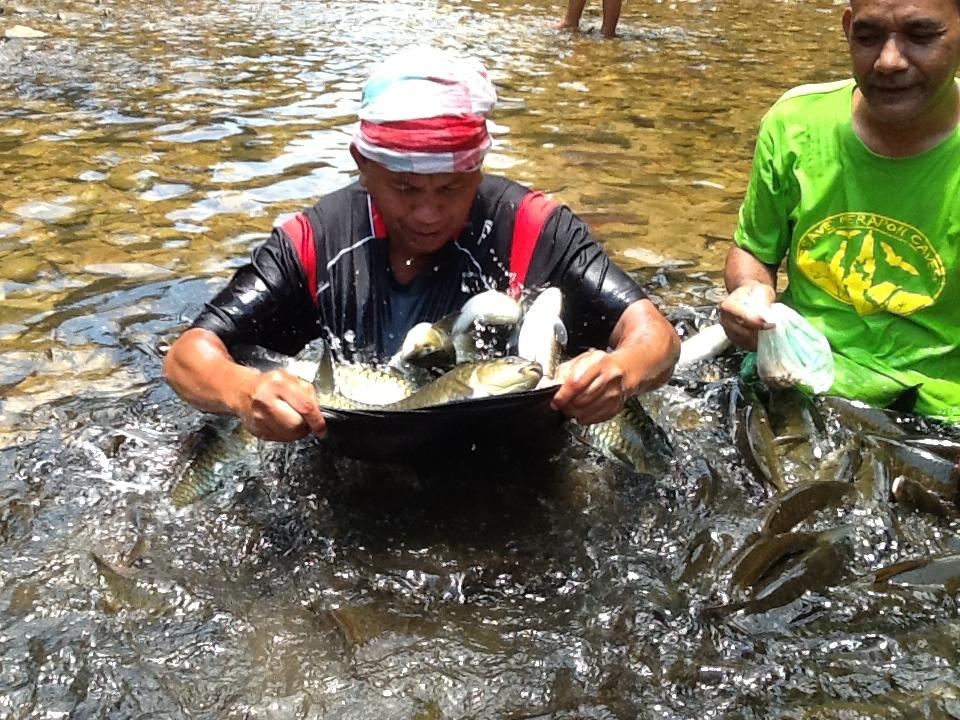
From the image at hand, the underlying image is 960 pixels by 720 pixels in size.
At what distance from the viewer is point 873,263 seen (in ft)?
11.9

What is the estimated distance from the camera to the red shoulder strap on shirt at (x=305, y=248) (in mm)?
3254

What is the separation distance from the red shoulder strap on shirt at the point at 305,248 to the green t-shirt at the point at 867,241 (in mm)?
1794

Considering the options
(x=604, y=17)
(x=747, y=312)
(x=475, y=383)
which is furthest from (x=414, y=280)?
(x=604, y=17)

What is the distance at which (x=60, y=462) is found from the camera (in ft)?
11.5

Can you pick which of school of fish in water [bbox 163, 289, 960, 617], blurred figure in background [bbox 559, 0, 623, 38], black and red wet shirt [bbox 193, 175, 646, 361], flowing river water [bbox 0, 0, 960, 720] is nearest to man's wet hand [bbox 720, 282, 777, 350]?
school of fish in water [bbox 163, 289, 960, 617]

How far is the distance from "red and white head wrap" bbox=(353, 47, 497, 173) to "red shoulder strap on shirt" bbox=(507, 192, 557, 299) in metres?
0.27

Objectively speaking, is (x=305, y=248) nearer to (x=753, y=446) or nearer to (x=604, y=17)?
(x=753, y=446)

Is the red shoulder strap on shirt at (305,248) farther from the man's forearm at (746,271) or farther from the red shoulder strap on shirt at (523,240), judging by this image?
the man's forearm at (746,271)

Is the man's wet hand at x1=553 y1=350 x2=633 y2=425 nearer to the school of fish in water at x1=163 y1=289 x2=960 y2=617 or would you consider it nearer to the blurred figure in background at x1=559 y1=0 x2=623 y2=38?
the school of fish in water at x1=163 y1=289 x2=960 y2=617

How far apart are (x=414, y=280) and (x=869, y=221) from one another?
1.71 meters

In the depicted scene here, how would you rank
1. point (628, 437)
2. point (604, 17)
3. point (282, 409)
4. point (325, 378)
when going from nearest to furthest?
point (282, 409)
point (325, 378)
point (628, 437)
point (604, 17)

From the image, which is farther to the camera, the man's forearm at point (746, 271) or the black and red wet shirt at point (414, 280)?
the man's forearm at point (746, 271)

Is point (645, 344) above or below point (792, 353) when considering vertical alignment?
above

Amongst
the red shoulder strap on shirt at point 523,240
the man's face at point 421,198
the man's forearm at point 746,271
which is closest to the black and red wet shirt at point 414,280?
the red shoulder strap on shirt at point 523,240
